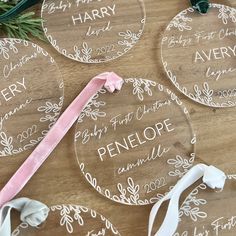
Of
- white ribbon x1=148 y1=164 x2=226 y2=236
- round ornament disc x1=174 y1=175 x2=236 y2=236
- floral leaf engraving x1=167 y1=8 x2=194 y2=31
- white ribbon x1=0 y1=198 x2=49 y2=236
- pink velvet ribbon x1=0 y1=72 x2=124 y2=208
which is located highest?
floral leaf engraving x1=167 y1=8 x2=194 y2=31

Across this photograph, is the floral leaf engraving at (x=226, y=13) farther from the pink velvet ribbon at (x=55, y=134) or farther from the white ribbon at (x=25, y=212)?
the white ribbon at (x=25, y=212)

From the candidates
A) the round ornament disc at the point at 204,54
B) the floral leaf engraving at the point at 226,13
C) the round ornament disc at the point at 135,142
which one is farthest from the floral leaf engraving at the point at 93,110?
the floral leaf engraving at the point at 226,13

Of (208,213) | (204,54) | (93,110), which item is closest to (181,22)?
(204,54)

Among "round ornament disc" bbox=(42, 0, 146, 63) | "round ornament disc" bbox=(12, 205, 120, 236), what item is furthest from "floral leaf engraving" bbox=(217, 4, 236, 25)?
"round ornament disc" bbox=(12, 205, 120, 236)

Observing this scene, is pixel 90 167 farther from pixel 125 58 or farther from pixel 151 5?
pixel 151 5

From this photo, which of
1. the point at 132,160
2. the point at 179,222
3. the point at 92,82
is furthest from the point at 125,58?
the point at 179,222

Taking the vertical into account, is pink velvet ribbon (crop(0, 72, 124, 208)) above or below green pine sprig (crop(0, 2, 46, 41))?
below

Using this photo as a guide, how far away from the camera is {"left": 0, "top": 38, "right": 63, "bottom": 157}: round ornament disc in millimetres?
702

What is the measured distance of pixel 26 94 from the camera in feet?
2.39

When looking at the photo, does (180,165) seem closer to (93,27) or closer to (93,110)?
(93,110)

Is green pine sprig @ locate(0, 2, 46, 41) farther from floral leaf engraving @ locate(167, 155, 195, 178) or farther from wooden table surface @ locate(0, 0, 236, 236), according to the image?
floral leaf engraving @ locate(167, 155, 195, 178)

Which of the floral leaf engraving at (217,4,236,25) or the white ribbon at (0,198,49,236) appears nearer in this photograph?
the white ribbon at (0,198,49,236)

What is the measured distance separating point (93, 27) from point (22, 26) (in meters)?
0.12

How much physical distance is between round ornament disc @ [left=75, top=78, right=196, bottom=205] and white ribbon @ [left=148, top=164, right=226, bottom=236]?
0.02 metres
